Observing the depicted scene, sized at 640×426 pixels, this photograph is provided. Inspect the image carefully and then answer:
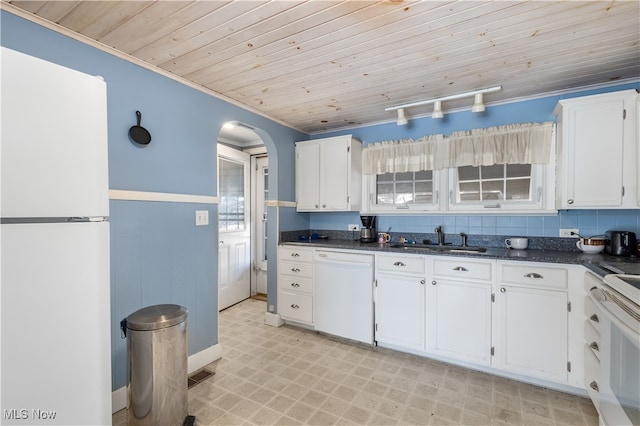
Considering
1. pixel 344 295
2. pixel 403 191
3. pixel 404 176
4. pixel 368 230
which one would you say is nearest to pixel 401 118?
pixel 404 176

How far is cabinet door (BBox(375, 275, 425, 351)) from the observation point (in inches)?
101

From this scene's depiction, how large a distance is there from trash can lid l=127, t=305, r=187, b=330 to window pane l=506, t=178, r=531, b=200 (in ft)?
9.44

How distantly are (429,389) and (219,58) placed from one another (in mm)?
2816

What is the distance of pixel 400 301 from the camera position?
266cm

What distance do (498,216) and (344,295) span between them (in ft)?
5.51

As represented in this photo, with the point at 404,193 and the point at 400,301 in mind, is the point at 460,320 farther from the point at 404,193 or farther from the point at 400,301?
the point at 404,193

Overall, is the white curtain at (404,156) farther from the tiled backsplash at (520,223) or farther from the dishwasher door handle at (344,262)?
the dishwasher door handle at (344,262)

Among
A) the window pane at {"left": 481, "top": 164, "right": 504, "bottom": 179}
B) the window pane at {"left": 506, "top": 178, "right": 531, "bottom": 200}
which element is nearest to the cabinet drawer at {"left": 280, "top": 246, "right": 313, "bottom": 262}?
the window pane at {"left": 481, "top": 164, "right": 504, "bottom": 179}

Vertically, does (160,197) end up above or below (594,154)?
below

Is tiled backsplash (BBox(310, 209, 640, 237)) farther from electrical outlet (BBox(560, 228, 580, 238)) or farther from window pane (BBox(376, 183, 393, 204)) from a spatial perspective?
window pane (BBox(376, 183, 393, 204))

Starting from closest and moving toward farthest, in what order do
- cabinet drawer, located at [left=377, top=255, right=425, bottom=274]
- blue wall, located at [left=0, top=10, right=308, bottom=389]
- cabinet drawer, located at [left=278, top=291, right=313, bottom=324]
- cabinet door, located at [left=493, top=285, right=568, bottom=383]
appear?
blue wall, located at [left=0, top=10, right=308, bottom=389]
cabinet door, located at [left=493, top=285, right=568, bottom=383]
cabinet drawer, located at [left=377, top=255, right=425, bottom=274]
cabinet drawer, located at [left=278, top=291, right=313, bottom=324]

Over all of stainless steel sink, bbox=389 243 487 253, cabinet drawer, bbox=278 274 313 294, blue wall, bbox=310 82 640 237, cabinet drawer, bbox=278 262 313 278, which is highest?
blue wall, bbox=310 82 640 237

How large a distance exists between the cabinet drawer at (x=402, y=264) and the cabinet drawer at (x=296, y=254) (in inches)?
31.3

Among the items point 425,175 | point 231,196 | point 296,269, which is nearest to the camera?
point 425,175
